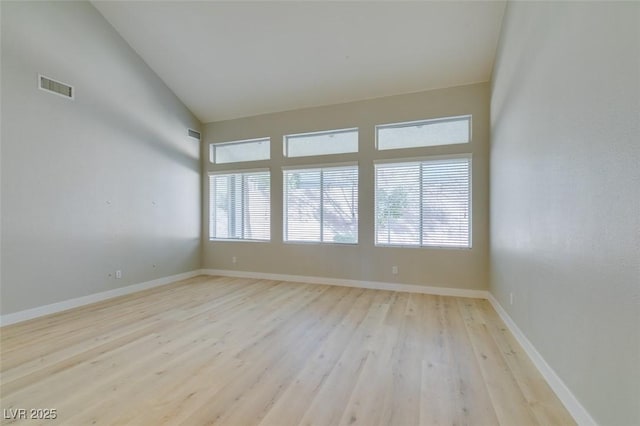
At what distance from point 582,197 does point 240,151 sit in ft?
18.0

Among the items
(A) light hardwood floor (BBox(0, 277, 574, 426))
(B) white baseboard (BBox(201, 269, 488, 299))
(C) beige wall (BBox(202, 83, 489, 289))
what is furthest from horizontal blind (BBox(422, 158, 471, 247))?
(A) light hardwood floor (BBox(0, 277, 574, 426))

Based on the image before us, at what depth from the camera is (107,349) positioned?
8.61ft

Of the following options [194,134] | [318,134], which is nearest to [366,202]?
[318,134]

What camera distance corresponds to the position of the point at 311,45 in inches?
163

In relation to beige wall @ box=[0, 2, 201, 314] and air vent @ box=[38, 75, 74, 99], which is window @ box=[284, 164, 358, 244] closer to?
beige wall @ box=[0, 2, 201, 314]

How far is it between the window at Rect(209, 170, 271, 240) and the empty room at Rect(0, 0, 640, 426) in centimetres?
5

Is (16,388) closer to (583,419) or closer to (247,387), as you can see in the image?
(247,387)

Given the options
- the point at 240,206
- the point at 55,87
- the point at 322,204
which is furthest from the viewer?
the point at 240,206

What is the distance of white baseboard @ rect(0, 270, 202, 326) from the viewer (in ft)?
10.9

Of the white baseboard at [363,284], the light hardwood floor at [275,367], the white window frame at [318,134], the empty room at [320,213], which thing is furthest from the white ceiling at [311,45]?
the light hardwood floor at [275,367]

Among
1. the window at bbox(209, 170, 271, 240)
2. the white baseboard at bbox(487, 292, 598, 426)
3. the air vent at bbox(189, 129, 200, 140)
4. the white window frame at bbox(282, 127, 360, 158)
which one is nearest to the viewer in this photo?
the white baseboard at bbox(487, 292, 598, 426)

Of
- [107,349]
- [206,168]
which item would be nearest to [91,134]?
[206,168]

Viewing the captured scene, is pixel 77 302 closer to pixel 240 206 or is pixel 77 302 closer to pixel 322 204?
pixel 240 206

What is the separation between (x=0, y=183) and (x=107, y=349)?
7.79ft
